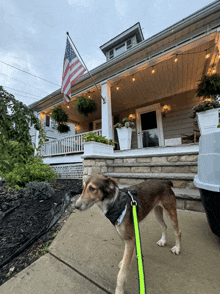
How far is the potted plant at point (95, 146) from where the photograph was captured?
154 inches

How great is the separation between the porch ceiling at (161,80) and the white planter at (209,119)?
232 cm

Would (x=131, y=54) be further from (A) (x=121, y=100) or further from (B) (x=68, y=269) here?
(B) (x=68, y=269)

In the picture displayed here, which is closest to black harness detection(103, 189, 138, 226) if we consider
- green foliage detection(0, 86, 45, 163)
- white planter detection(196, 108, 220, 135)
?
green foliage detection(0, 86, 45, 163)

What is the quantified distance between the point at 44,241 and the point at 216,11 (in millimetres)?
6596

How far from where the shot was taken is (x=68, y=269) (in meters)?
1.28

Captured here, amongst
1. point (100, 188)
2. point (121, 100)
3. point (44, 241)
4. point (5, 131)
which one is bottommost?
point (44, 241)

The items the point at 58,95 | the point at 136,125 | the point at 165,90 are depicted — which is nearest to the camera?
the point at 165,90

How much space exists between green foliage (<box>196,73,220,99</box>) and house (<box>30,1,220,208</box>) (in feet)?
2.47

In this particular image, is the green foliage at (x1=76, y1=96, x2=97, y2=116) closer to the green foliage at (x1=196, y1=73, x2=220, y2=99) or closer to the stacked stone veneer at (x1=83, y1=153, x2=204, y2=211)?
the stacked stone veneer at (x1=83, y1=153, x2=204, y2=211)

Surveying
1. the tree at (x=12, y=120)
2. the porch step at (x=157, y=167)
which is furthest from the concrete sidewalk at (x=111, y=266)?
the tree at (x=12, y=120)

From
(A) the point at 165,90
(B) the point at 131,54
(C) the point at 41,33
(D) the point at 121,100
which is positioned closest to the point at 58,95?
(D) the point at 121,100

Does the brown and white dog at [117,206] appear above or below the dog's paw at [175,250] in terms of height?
above

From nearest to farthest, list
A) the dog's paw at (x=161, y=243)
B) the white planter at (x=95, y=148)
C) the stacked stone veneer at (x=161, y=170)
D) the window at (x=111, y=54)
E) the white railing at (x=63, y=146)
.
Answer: the dog's paw at (x=161, y=243) → the stacked stone veneer at (x=161, y=170) → the white planter at (x=95, y=148) → the white railing at (x=63, y=146) → the window at (x=111, y=54)

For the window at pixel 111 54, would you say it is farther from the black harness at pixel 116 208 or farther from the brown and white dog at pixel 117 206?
the black harness at pixel 116 208
